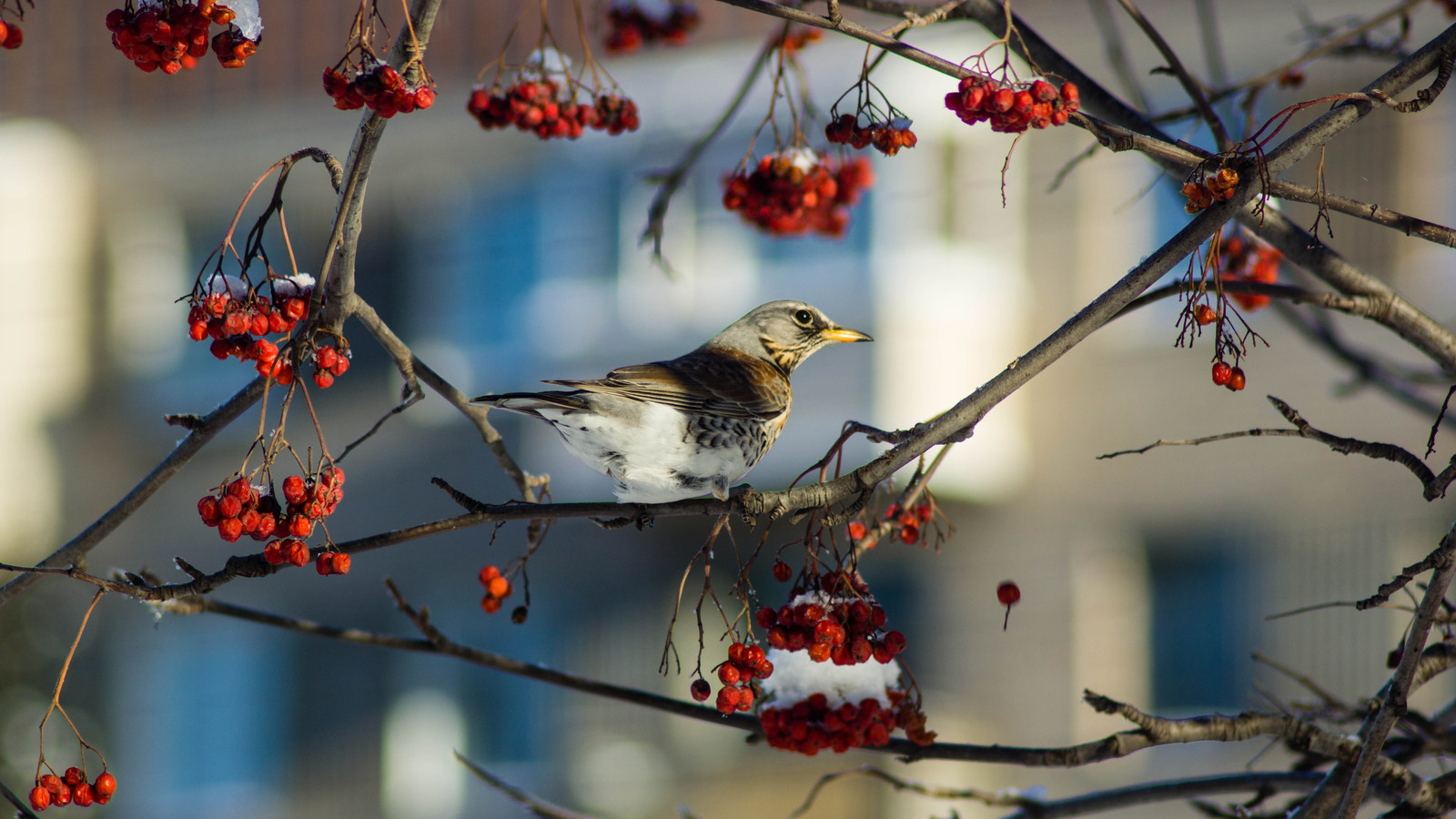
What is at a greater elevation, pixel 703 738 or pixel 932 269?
pixel 932 269

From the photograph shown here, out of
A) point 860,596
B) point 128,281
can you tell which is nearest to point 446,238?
point 128,281

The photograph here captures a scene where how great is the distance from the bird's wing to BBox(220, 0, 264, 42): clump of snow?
1015 millimetres

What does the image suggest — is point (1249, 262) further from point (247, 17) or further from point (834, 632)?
point (247, 17)

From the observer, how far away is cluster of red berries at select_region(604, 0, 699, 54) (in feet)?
9.43

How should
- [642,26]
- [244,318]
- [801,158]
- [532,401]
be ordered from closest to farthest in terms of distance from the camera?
[244,318]
[532,401]
[801,158]
[642,26]

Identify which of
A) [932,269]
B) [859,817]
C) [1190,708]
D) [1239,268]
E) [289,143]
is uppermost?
A: [289,143]

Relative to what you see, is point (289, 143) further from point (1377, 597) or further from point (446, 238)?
point (1377, 597)

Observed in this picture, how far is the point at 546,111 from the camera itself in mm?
2381

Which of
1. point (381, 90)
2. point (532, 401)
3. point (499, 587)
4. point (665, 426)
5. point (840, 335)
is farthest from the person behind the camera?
point (840, 335)

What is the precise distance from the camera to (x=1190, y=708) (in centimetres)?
843

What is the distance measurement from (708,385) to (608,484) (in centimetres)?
631

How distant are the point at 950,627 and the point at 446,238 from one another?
16.1 ft

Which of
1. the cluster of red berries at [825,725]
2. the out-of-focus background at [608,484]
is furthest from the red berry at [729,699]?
the out-of-focus background at [608,484]

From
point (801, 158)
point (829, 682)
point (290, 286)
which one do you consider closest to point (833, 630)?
point (829, 682)
